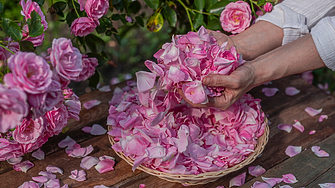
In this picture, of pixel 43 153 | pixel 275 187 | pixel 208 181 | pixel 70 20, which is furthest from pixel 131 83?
pixel 275 187

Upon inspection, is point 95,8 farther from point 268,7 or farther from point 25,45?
point 268,7

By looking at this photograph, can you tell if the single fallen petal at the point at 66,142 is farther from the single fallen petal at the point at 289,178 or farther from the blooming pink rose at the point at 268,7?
the blooming pink rose at the point at 268,7

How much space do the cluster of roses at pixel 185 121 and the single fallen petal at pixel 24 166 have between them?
33 cm

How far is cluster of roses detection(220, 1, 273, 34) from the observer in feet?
3.94

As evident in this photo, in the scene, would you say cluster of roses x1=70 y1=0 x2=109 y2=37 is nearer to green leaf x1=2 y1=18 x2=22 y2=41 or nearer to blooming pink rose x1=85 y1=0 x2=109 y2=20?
blooming pink rose x1=85 y1=0 x2=109 y2=20

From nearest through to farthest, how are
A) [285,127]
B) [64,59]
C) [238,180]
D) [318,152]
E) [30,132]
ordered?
[64,59] → [30,132] → [238,180] → [318,152] → [285,127]

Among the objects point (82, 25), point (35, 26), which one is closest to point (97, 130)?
point (82, 25)

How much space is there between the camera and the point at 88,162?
1118mm

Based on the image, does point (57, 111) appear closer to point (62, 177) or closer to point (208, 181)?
point (62, 177)

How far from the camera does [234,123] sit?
1118 millimetres

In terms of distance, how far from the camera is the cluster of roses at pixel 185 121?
94 cm

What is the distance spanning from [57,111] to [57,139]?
289 mm

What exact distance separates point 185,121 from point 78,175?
0.44m

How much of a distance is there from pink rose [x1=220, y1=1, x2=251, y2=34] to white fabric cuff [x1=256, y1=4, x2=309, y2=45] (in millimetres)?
143
